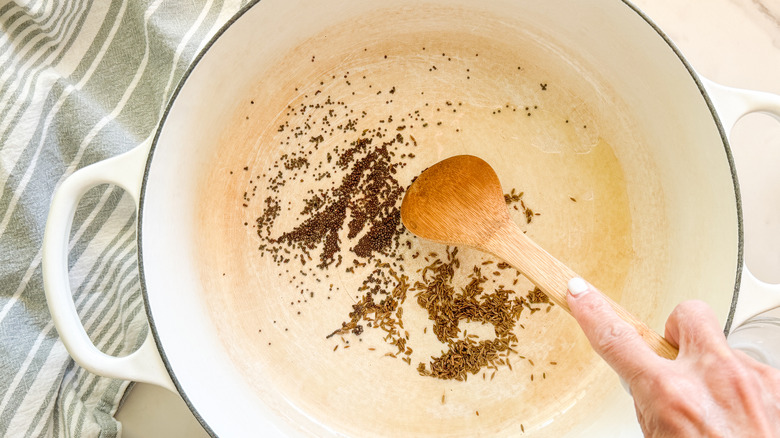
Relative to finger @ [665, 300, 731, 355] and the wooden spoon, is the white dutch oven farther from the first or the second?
finger @ [665, 300, 731, 355]

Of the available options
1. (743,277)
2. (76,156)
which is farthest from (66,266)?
(743,277)

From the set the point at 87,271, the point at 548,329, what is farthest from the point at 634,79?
the point at 87,271

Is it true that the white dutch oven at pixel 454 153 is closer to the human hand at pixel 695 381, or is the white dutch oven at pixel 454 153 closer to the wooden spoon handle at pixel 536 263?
the wooden spoon handle at pixel 536 263

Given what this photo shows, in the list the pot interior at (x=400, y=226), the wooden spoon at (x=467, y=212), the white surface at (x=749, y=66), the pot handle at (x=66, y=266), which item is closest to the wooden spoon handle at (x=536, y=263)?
the wooden spoon at (x=467, y=212)

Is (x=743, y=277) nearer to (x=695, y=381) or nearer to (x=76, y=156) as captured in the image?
(x=695, y=381)

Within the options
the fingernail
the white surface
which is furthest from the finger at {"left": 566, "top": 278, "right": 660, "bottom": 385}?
the white surface

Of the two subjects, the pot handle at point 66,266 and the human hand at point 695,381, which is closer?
the human hand at point 695,381
